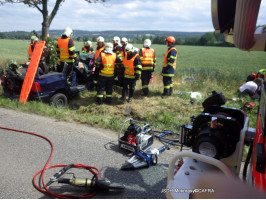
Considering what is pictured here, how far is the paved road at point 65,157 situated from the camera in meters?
3.18

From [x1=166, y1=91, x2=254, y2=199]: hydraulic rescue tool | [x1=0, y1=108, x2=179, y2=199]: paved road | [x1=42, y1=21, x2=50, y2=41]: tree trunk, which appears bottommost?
[x1=0, y1=108, x2=179, y2=199]: paved road

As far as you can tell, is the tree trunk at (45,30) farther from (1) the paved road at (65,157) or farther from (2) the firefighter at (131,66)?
(1) the paved road at (65,157)

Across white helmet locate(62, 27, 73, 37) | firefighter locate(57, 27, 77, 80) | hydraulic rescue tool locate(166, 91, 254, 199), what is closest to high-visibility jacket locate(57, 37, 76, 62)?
firefighter locate(57, 27, 77, 80)

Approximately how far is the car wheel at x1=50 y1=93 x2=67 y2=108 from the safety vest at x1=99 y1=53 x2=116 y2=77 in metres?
1.43

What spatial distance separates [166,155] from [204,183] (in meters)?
3.21

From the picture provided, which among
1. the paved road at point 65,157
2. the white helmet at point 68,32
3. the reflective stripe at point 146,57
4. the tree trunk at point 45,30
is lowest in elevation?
the paved road at point 65,157

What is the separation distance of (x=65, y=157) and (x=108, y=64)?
405 centimetres

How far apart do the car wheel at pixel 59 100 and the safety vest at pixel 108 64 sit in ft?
4.69

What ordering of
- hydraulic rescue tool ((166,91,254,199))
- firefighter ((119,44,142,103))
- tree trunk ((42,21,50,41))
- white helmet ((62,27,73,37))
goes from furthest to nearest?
tree trunk ((42,21,50,41)) → white helmet ((62,27,73,37)) → firefighter ((119,44,142,103)) → hydraulic rescue tool ((166,91,254,199))

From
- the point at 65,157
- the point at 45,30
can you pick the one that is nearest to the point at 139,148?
the point at 65,157

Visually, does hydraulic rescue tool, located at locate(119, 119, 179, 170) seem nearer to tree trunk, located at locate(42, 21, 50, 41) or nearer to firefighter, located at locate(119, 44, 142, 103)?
firefighter, located at locate(119, 44, 142, 103)

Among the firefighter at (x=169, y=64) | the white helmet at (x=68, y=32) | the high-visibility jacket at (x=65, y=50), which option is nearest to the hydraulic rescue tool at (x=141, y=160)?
the firefighter at (x=169, y=64)

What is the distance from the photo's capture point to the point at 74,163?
12.6ft

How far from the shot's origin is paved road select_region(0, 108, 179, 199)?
3180 mm
